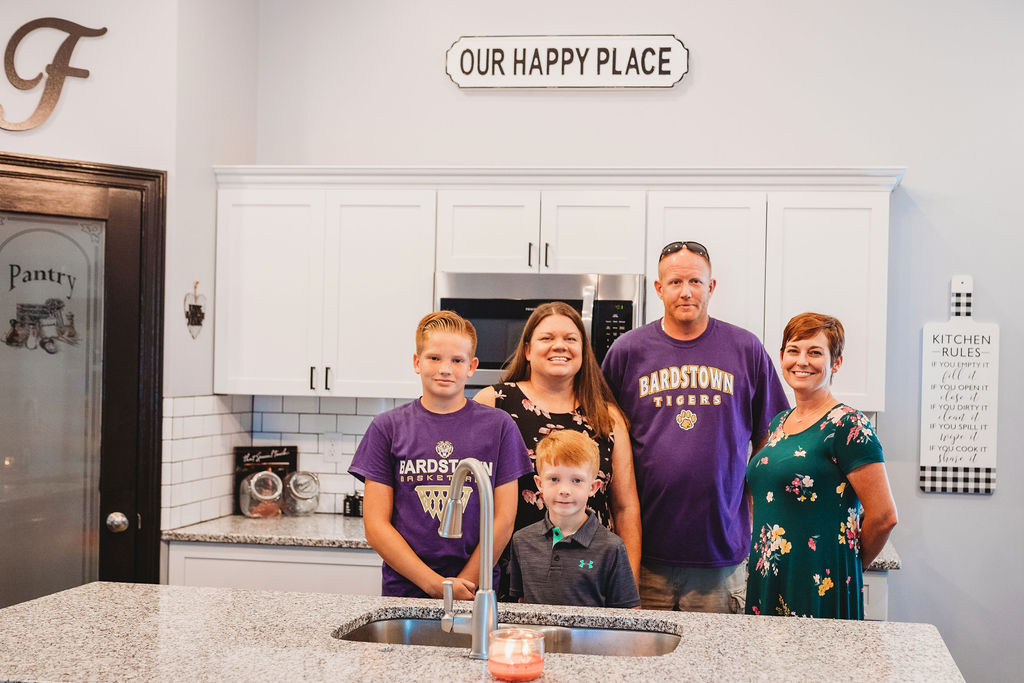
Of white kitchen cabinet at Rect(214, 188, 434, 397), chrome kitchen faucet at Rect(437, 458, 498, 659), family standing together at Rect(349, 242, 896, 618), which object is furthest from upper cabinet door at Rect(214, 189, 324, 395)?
chrome kitchen faucet at Rect(437, 458, 498, 659)

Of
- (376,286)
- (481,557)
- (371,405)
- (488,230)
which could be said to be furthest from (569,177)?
(481,557)

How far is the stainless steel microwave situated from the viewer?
331 centimetres

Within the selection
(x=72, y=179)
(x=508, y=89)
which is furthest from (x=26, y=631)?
(x=508, y=89)

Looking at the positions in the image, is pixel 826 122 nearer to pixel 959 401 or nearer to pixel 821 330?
pixel 959 401

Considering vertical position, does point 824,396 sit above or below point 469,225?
below

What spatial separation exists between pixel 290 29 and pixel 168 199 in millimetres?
1090

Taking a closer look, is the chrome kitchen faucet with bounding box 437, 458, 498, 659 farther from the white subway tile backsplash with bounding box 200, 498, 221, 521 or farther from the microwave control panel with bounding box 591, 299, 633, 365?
the white subway tile backsplash with bounding box 200, 498, 221, 521

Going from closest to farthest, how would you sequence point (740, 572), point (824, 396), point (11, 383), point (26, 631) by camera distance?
1. point (26, 631)
2. point (824, 396)
3. point (740, 572)
4. point (11, 383)

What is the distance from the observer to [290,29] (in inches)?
155

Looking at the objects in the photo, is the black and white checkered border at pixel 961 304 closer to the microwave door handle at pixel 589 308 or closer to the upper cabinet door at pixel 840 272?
the upper cabinet door at pixel 840 272

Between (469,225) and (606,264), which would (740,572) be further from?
(469,225)

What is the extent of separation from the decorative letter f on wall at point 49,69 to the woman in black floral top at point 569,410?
6.39 ft

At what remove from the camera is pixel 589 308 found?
331 cm

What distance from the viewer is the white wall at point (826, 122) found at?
3.54 meters
